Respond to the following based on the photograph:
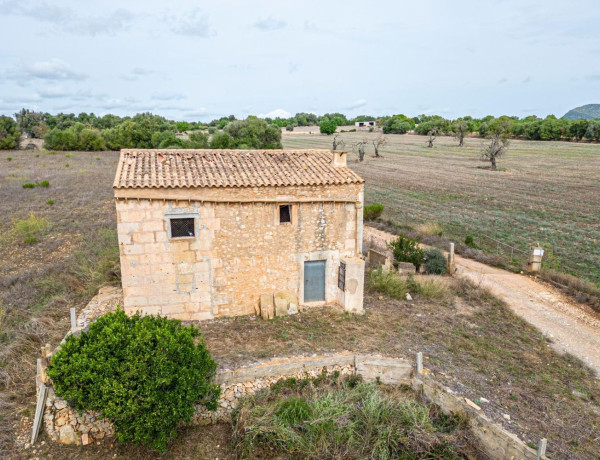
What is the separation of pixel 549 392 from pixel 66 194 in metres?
34.5

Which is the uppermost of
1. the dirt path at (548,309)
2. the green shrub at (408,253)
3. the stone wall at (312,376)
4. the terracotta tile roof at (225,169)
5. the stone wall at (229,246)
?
the terracotta tile roof at (225,169)

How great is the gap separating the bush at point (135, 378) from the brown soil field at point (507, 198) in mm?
17050

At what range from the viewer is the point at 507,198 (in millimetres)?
35094

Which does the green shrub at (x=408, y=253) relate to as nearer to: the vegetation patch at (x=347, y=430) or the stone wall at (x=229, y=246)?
the stone wall at (x=229, y=246)

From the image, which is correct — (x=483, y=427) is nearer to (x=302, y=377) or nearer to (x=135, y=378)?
(x=302, y=377)

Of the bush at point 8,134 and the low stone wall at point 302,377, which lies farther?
the bush at point 8,134

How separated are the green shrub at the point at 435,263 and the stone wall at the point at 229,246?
6.11 m

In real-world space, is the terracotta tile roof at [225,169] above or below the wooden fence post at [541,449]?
above

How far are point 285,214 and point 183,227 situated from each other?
3076 millimetres

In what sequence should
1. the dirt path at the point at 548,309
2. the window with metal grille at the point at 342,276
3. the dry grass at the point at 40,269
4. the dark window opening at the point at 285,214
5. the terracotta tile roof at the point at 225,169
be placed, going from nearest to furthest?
the dry grass at the point at 40,269, the terracotta tile roof at the point at 225,169, the dirt path at the point at 548,309, the dark window opening at the point at 285,214, the window with metal grille at the point at 342,276

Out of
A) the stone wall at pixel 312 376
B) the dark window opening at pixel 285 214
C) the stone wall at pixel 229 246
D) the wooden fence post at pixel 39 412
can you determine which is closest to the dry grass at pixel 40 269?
the wooden fence post at pixel 39 412

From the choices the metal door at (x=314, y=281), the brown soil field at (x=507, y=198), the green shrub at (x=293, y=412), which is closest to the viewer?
the green shrub at (x=293, y=412)

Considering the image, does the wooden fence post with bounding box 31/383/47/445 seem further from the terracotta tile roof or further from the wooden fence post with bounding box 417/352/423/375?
the wooden fence post with bounding box 417/352/423/375

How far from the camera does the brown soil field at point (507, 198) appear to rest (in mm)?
22766
